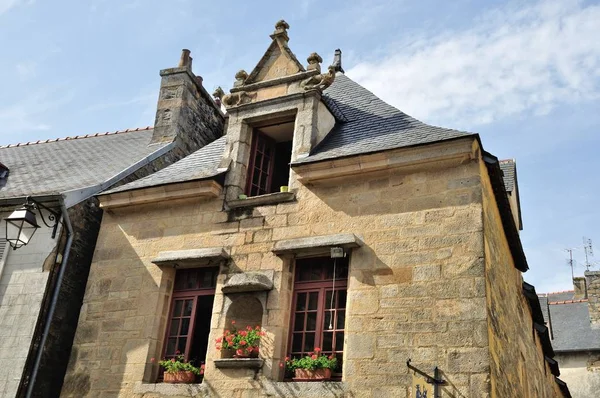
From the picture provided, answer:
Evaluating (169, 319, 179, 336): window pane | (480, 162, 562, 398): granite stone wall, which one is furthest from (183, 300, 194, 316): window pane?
(480, 162, 562, 398): granite stone wall

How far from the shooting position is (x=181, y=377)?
7438 mm

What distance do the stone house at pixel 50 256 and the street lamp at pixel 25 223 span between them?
3 cm

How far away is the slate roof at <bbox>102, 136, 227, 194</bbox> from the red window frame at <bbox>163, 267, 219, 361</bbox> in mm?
1229

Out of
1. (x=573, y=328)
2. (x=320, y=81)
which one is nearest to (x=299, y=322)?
(x=320, y=81)

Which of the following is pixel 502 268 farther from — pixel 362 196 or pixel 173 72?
pixel 173 72

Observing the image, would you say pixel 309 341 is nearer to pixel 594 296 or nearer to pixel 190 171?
pixel 190 171

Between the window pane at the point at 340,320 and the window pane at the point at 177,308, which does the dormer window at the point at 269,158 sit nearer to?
the window pane at the point at 177,308

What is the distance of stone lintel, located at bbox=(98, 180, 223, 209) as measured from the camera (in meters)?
8.37

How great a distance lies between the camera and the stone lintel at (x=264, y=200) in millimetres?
7926

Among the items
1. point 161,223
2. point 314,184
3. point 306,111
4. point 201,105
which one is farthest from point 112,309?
point 201,105

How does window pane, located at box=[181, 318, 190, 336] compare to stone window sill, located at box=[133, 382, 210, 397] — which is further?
window pane, located at box=[181, 318, 190, 336]

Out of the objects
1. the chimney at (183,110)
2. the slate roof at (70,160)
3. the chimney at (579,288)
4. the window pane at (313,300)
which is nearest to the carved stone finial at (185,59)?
the chimney at (183,110)

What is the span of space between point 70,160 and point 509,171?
7520 millimetres

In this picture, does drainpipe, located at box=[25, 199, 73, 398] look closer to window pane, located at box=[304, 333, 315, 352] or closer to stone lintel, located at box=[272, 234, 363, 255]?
stone lintel, located at box=[272, 234, 363, 255]
